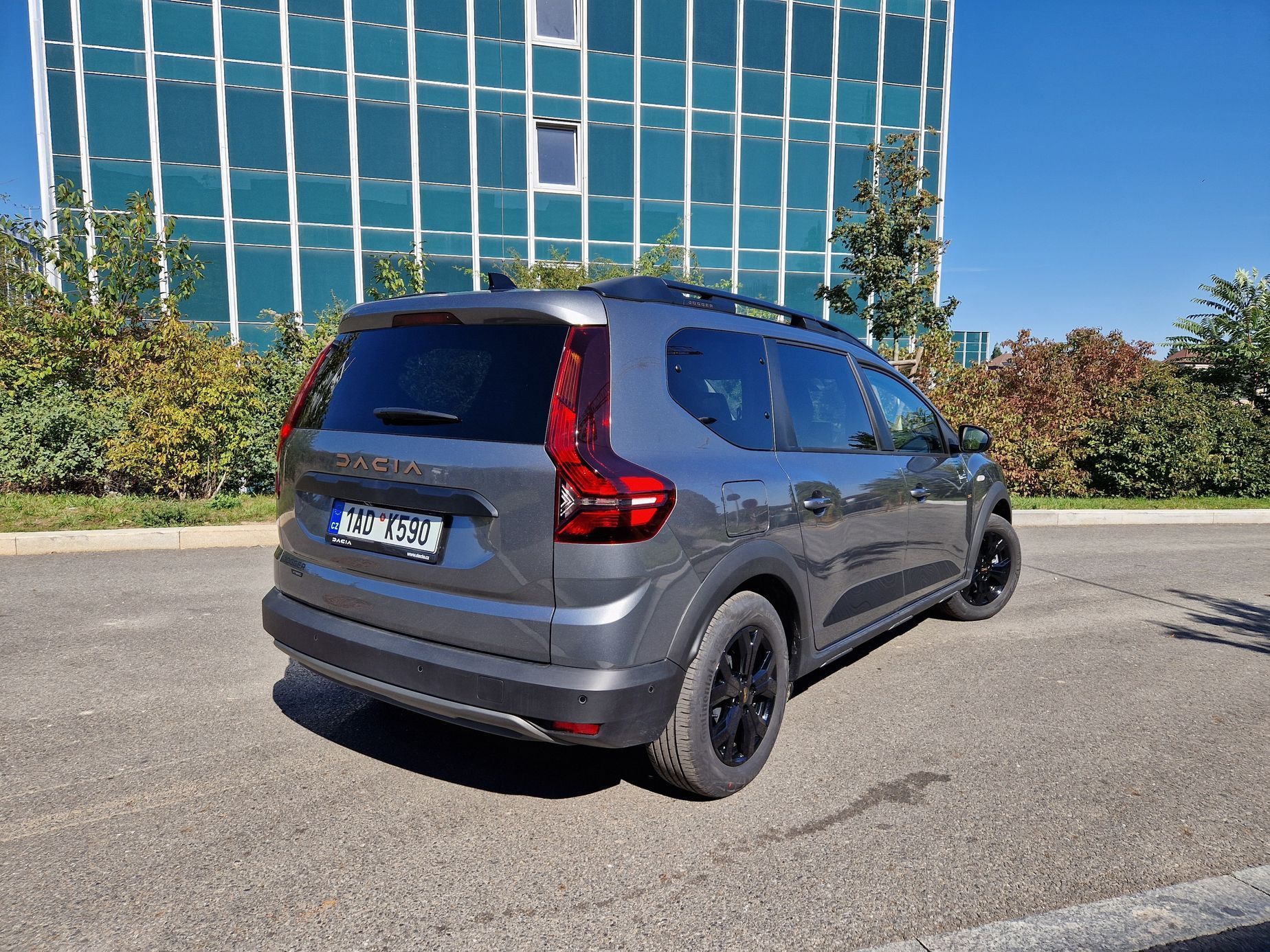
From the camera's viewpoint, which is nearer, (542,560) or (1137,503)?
(542,560)

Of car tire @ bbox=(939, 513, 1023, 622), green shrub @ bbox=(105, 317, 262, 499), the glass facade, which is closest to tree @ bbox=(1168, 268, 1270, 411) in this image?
the glass facade

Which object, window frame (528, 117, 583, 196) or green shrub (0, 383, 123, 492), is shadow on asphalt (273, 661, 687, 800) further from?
window frame (528, 117, 583, 196)

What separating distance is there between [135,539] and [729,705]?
6.72 meters

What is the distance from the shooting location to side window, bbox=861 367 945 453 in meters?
4.30

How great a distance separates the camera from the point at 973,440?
195 inches

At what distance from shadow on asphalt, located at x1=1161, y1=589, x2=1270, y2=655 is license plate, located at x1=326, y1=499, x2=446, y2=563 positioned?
517 centimetres

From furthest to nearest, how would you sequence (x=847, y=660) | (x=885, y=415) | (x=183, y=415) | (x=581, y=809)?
(x=183, y=415), (x=847, y=660), (x=885, y=415), (x=581, y=809)

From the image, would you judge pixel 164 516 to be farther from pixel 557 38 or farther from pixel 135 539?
pixel 557 38

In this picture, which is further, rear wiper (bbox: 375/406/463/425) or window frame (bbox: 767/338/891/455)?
window frame (bbox: 767/338/891/455)

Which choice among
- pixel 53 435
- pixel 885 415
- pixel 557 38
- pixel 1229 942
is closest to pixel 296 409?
pixel 885 415

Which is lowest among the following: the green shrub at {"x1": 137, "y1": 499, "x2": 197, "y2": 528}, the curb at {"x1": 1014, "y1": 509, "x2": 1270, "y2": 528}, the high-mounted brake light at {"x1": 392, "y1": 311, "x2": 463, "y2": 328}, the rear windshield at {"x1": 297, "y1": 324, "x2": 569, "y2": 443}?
the curb at {"x1": 1014, "y1": 509, "x2": 1270, "y2": 528}

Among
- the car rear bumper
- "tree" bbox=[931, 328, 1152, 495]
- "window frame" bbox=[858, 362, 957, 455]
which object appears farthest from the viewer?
"tree" bbox=[931, 328, 1152, 495]

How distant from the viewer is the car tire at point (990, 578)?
555 cm

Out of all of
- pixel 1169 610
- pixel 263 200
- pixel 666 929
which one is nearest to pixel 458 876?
pixel 666 929
